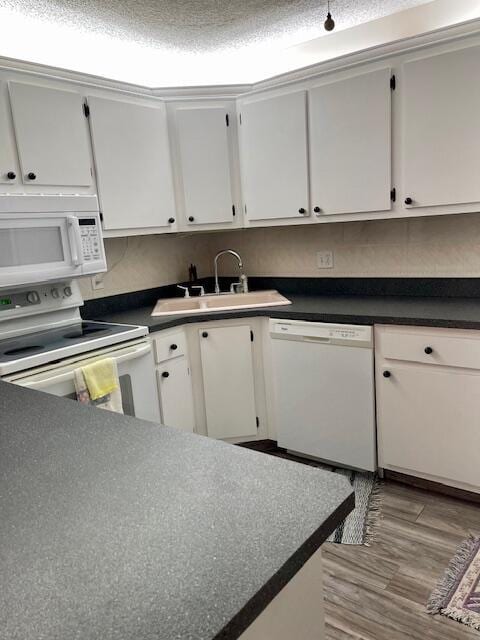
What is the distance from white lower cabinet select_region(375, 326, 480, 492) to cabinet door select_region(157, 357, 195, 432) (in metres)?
1.04

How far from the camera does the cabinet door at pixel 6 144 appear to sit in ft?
6.93

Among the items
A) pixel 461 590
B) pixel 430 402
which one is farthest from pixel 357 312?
pixel 461 590

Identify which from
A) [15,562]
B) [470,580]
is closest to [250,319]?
[470,580]

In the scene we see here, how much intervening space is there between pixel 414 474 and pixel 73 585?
2.07m

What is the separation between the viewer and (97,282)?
2.86 metres

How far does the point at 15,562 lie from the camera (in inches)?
24.5

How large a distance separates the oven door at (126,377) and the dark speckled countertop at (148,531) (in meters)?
0.92

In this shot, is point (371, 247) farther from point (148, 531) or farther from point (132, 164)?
point (148, 531)

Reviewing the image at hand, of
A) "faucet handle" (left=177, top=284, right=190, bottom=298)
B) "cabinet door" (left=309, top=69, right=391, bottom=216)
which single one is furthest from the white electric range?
"cabinet door" (left=309, top=69, right=391, bottom=216)

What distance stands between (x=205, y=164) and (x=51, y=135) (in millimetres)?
896

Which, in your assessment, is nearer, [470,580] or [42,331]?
[470,580]

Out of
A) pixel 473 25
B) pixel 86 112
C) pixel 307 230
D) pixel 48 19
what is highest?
pixel 48 19

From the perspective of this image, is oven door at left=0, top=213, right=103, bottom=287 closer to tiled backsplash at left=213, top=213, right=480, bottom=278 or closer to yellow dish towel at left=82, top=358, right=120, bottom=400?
yellow dish towel at left=82, top=358, right=120, bottom=400

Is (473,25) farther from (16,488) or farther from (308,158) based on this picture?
(16,488)
